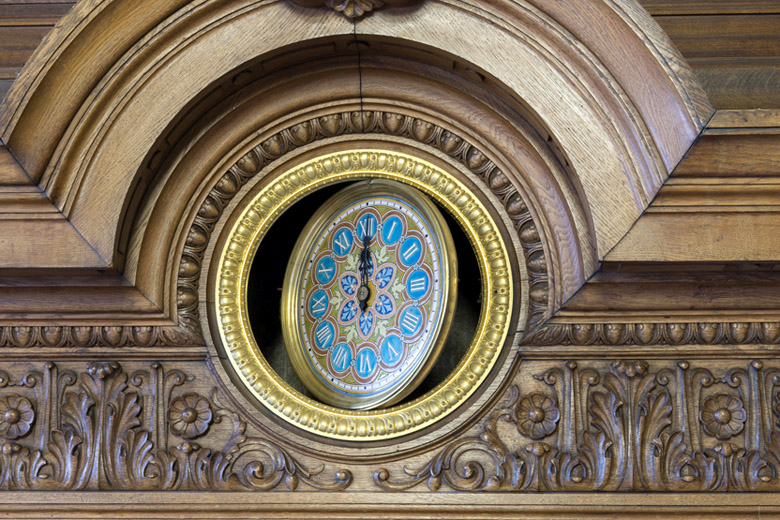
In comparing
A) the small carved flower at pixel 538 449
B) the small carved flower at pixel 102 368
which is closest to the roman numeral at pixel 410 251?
the small carved flower at pixel 538 449

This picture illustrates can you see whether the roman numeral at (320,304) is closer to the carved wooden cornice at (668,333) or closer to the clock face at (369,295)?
the clock face at (369,295)

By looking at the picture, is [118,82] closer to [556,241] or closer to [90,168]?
[90,168]

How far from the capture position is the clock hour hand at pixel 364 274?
1914 mm

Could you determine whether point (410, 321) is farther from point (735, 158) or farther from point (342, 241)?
point (735, 158)

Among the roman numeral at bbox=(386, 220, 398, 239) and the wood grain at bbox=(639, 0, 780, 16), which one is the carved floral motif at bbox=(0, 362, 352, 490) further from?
the wood grain at bbox=(639, 0, 780, 16)

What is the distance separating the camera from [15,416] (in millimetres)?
1877

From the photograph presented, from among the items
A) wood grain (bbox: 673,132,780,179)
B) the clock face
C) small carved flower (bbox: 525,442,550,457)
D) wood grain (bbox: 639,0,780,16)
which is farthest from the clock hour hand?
Result: wood grain (bbox: 639,0,780,16)

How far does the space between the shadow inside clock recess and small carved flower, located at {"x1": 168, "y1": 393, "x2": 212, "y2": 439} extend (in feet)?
0.59

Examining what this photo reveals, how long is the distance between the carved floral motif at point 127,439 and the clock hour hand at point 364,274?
1.15 feet

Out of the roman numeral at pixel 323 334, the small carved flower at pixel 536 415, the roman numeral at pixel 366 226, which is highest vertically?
the roman numeral at pixel 366 226

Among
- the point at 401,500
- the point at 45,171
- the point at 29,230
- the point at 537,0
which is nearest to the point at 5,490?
the point at 29,230

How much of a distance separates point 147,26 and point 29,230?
468mm

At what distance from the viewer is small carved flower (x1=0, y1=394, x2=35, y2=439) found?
1877 millimetres

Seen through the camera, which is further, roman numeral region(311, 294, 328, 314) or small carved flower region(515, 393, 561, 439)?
roman numeral region(311, 294, 328, 314)
